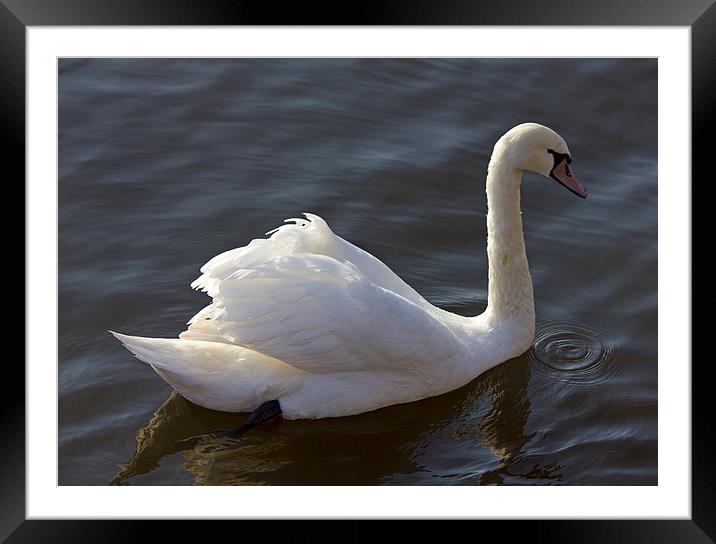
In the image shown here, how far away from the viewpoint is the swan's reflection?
7555 mm

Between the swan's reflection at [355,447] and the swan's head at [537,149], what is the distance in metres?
1.67

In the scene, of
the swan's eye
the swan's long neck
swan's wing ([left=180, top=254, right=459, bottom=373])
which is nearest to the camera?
swan's wing ([left=180, top=254, right=459, bottom=373])

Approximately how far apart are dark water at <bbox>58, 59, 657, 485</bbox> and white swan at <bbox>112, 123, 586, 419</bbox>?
0.29m

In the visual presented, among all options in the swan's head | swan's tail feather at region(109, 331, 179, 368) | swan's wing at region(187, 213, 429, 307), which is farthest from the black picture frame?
the swan's head

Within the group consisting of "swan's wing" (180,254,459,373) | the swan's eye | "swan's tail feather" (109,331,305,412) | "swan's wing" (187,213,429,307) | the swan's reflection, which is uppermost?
the swan's eye

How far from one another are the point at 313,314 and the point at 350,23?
2149 millimetres

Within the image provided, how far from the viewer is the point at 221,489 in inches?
→ 241

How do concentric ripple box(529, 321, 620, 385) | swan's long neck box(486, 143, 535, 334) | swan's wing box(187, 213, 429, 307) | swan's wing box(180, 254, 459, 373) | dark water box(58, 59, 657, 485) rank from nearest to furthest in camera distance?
swan's wing box(180, 254, 459, 373) < swan's wing box(187, 213, 429, 307) < dark water box(58, 59, 657, 485) < swan's long neck box(486, 143, 535, 334) < concentric ripple box(529, 321, 620, 385)

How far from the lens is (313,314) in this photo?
733 centimetres

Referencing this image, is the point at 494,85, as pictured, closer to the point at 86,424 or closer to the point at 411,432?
the point at 411,432

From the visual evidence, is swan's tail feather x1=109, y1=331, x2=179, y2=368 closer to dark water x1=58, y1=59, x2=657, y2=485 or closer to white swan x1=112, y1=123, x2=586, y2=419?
white swan x1=112, y1=123, x2=586, y2=419

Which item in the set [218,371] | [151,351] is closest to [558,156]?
[218,371]

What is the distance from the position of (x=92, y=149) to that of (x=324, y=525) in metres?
5.59

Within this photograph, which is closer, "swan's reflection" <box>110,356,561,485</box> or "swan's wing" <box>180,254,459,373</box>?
"swan's wing" <box>180,254,459,373</box>
